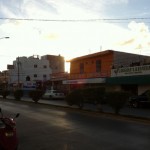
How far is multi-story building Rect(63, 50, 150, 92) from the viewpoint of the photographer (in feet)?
140

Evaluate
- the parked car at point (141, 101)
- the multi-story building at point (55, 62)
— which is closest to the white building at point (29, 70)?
the multi-story building at point (55, 62)

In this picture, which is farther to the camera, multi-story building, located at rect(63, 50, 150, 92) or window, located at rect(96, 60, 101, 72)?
window, located at rect(96, 60, 101, 72)

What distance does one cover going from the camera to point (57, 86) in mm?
60875

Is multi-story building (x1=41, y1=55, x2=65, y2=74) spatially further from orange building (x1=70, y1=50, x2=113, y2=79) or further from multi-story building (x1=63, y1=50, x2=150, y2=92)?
multi-story building (x1=63, y1=50, x2=150, y2=92)

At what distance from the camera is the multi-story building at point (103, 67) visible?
140ft

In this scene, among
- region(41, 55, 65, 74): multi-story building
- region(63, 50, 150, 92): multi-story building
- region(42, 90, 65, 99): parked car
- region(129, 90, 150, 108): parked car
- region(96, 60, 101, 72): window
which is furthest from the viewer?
region(41, 55, 65, 74): multi-story building

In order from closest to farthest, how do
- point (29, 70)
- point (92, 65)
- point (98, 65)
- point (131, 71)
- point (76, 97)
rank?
point (76, 97) < point (131, 71) < point (98, 65) < point (92, 65) < point (29, 70)

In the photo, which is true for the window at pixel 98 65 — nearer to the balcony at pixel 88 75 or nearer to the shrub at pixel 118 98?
the balcony at pixel 88 75

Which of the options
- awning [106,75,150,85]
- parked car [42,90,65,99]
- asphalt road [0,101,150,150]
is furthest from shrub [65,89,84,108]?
parked car [42,90,65,99]

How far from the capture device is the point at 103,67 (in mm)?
46719

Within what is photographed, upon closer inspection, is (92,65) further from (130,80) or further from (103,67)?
(130,80)

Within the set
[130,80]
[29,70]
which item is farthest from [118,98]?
[29,70]

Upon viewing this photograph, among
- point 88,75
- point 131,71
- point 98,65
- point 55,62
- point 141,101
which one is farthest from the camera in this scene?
point 55,62

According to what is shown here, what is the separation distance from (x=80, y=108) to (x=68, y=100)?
1.10m
